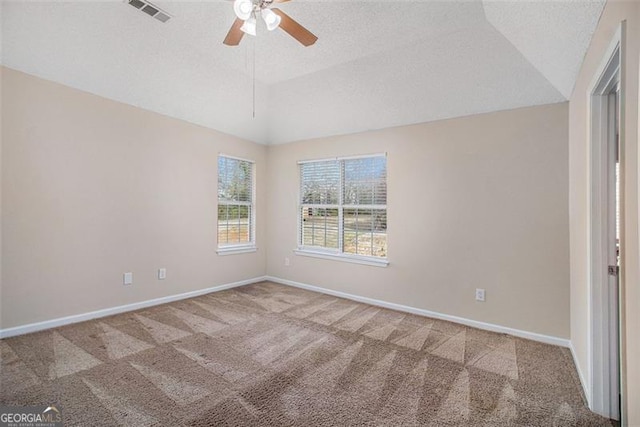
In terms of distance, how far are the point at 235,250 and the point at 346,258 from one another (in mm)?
1808

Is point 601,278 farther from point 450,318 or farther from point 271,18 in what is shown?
point 271,18

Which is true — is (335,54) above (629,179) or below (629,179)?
above

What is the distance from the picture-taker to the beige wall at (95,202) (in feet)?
9.34

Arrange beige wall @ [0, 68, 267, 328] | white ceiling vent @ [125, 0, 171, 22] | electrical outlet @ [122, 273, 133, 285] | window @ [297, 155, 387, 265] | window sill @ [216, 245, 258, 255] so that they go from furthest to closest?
window sill @ [216, 245, 258, 255] → window @ [297, 155, 387, 265] → electrical outlet @ [122, 273, 133, 285] → beige wall @ [0, 68, 267, 328] → white ceiling vent @ [125, 0, 171, 22]

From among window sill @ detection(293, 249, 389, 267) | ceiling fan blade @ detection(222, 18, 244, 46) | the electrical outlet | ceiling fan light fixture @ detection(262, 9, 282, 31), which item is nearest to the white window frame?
window sill @ detection(293, 249, 389, 267)

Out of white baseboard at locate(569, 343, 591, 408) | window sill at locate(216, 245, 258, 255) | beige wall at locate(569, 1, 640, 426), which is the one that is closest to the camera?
beige wall at locate(569, 1, 640, 426)

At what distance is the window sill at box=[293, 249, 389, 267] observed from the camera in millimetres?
4004

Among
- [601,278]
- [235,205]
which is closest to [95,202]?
[235,205]

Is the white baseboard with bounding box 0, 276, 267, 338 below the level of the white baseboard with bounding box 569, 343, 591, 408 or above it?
above

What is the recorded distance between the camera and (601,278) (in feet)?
6.18

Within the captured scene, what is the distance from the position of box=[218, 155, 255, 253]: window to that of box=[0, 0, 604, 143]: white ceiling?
1056mm

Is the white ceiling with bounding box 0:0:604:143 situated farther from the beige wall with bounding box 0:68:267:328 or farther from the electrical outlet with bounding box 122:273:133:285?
the electrical outlet with bounding box 122:273:133:285

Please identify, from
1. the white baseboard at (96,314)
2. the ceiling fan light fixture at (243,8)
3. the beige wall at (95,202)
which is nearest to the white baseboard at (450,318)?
the white baseboard at (96,314)

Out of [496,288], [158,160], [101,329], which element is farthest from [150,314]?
[496,288]
